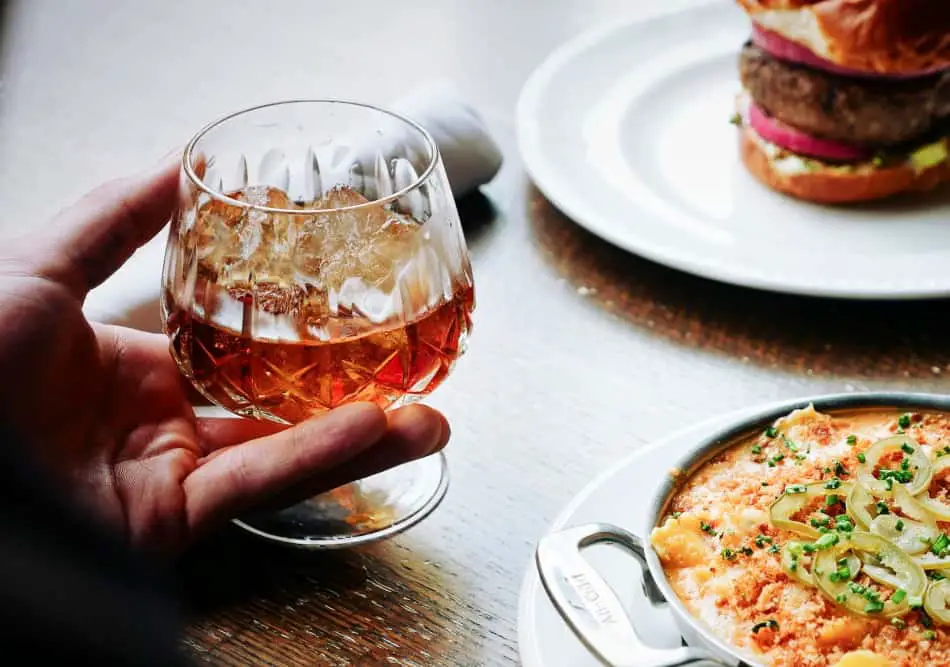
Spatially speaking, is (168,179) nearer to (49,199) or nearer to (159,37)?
(49,199)

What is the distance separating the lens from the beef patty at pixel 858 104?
1.84m

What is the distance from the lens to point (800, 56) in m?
1.89

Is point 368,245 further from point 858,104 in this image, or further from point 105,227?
point 858,104

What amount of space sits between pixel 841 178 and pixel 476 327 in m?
0.67

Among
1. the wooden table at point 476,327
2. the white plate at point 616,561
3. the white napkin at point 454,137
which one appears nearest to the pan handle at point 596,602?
the white plate at point 616,561

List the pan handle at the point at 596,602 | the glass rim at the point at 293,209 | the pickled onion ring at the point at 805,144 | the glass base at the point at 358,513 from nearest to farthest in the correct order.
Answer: the pan handle at the point at 596,602, the glass rim at the point at 293,209, the glass base at the point at 358,513, the pickled onion ring at the point at 805,144

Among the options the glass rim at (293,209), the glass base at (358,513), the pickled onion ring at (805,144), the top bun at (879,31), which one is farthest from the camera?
the pickled onion ring at (805,144)

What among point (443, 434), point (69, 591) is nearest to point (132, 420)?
point (69, 591)

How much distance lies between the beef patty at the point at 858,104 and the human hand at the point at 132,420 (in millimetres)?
1028

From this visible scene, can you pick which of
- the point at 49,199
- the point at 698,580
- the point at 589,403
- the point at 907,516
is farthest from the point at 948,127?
the point at 49,199

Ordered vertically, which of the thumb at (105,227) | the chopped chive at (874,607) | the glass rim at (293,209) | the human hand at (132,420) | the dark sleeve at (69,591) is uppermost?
the glass rim at (293,209)

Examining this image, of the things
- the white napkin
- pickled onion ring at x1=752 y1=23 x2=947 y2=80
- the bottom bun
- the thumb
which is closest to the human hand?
the thumb

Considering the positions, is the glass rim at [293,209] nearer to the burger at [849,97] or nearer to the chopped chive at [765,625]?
the chopped chive at [765,625]

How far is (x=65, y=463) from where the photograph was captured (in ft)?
3.60
